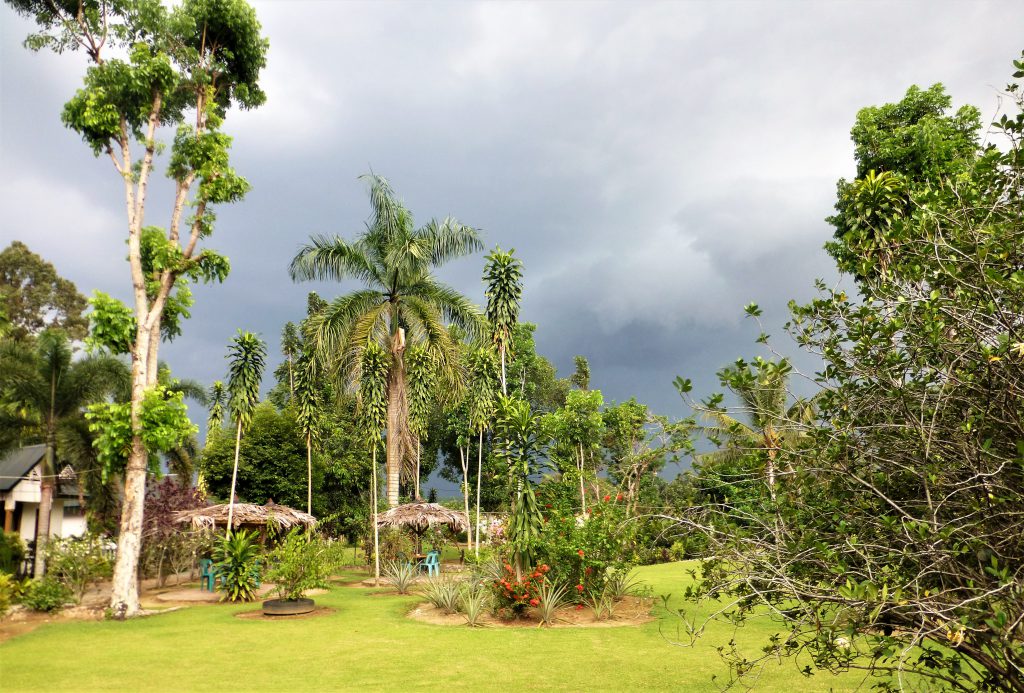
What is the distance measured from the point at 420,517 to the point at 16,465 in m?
16.4

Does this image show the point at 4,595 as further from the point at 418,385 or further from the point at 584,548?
the point at 418,385

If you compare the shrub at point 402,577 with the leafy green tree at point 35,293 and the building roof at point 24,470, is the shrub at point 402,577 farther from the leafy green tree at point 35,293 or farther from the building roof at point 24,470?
the leafy green tree at point 35,293

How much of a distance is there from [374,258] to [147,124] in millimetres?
7517

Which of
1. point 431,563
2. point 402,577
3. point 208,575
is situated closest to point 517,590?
point 402,577

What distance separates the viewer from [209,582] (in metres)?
18.0

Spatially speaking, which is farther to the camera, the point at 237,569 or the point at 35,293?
the point at 35,293

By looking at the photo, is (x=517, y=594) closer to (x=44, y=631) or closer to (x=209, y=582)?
(x=44, y=631)

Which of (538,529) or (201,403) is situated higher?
(201,403)

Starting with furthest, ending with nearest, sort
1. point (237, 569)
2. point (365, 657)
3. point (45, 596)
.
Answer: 1. point (237, 569)
2. point (45, 596)
3. point (365, 657)

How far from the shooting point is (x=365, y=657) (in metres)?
9.42

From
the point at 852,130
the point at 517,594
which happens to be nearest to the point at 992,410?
the point at 517,594

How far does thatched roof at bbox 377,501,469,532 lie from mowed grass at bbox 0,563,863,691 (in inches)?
256

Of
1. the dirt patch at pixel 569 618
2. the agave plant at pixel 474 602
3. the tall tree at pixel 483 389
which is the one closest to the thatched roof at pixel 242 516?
the tall tree at pixel 483 389

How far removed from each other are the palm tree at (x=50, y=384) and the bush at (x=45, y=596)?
4.95m
